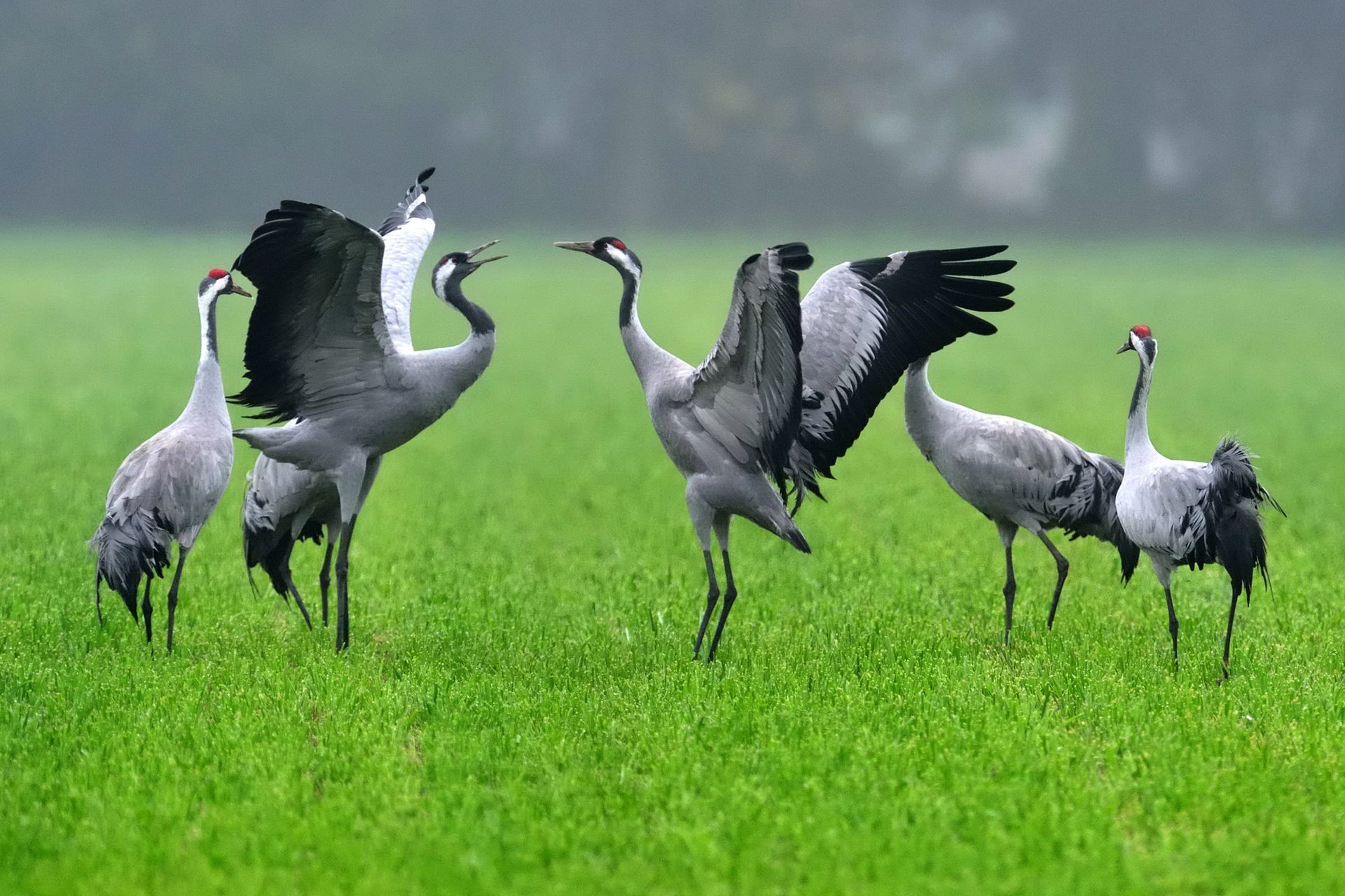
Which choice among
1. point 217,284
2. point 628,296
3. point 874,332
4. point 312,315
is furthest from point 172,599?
A: point 874,332

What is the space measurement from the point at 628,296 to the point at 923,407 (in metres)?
1.60

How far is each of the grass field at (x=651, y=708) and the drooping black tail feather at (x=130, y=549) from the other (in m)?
0.34

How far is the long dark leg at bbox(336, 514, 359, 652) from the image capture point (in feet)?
23.9

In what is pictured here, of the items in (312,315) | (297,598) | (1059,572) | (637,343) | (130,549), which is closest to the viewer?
(130,549)

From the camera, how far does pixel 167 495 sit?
6.99 meters

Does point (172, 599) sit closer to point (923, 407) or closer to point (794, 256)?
point (794, 256)

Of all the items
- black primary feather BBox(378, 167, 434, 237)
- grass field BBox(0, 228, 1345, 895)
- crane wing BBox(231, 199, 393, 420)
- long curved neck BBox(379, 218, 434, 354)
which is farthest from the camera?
black primary feather BBox(378, 167, 434, 237)

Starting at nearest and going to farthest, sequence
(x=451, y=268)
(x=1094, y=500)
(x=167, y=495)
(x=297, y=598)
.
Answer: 1. (x=167, y=495)
2. (x=451, y=268)
3. (x=1094, y=500)
4. (x=297, y=598)

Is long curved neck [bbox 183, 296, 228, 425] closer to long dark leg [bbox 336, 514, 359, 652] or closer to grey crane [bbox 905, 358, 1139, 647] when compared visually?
long dark leg [bbox 336, 514, 359, 652]

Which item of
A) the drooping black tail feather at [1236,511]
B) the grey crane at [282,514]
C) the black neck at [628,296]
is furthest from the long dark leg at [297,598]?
the drooping black tail feather at [1236,511]

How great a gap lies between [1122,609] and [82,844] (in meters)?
5.35

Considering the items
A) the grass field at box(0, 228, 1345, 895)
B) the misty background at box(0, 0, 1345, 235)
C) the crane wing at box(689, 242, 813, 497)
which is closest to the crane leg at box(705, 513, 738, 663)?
the grass field at box(0, 228, 1345, 895)

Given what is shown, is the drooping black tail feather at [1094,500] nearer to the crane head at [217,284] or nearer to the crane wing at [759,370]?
the crane wing at [759,370]

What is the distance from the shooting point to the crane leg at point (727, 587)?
23.6 feet
